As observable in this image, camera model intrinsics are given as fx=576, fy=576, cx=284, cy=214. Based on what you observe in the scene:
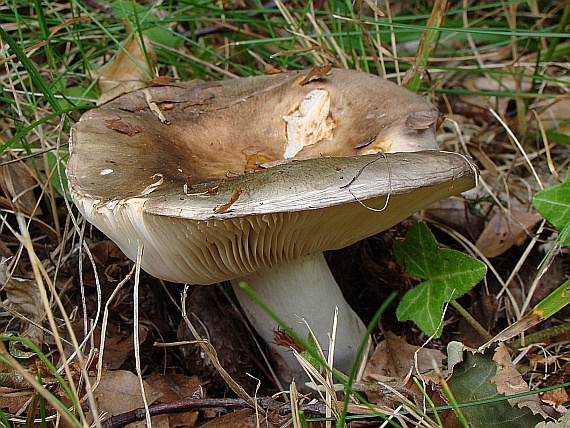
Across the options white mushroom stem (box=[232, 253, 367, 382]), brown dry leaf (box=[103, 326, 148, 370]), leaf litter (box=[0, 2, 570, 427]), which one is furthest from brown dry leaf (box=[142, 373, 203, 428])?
white mushroom stem (box=[232, 253, 367, 382])

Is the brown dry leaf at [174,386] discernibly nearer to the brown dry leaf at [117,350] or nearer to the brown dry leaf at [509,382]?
the brown dry leaf at [117,350]

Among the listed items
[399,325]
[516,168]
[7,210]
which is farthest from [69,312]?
[516,168]

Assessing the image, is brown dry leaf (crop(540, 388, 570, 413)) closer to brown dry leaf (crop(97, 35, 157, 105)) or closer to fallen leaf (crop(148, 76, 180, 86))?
fallen leaf (crop(148, 76, 180, 86))

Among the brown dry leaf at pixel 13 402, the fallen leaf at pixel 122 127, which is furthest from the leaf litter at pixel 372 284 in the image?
the fallen leaf at pixel 122 127

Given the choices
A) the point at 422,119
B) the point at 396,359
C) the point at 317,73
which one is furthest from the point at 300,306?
the point at 317,73

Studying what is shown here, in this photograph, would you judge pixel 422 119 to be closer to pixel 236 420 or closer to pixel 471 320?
pixel 471 320

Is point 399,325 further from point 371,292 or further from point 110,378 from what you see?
point 110,378
